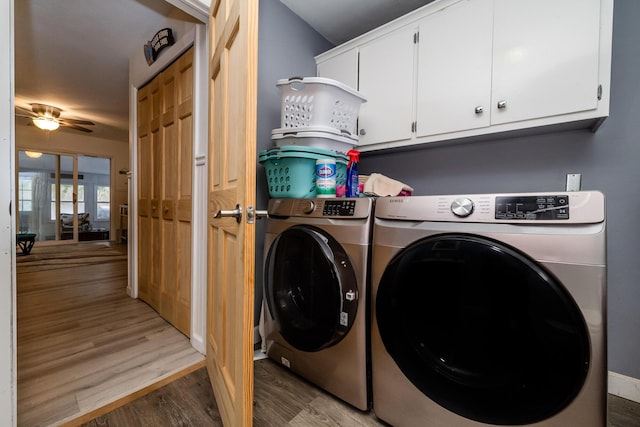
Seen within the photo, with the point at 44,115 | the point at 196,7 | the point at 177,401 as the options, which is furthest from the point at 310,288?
the point at 44,115

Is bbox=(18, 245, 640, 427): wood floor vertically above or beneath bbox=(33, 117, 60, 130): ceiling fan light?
beneath

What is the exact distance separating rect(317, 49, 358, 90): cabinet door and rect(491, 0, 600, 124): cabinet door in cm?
80

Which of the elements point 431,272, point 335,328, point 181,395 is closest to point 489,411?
point 431,272

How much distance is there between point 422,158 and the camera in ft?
6.11

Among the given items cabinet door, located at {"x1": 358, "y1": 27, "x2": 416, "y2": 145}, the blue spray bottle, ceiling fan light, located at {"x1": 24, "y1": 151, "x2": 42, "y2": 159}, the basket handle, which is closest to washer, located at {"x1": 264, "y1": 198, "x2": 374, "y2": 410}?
the blue spray bottle

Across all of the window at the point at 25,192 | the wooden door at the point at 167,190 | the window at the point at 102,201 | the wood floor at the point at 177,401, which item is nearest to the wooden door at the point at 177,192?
the wooden door at the point at 167,190

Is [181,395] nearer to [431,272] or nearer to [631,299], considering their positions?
[431,272]

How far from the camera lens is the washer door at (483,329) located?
76cm

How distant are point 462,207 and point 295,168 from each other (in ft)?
2.75

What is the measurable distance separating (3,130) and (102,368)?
4.15 ft

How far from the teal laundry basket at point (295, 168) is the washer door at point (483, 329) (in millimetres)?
Answer: 650

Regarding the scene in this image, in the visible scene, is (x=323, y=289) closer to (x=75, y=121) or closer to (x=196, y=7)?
(x=196, y=7)

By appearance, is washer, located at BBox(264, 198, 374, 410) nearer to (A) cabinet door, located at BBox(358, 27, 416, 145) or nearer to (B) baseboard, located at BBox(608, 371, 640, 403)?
(A) cabinet door, located at BBox(358, 27, 416, 145)

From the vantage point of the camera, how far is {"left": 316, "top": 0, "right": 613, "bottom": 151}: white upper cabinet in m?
1.15
